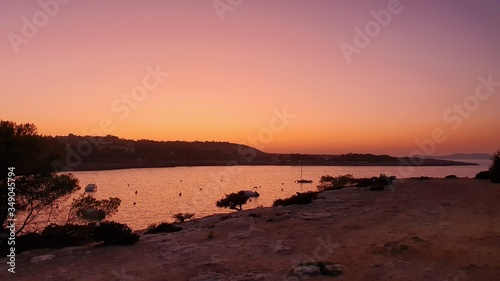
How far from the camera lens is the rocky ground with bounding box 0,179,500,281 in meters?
14.8

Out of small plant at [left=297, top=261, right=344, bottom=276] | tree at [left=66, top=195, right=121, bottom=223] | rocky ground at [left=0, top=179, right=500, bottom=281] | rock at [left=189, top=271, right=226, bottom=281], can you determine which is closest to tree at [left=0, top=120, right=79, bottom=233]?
tree at [left=66, top=195, right=121, bottom=223]

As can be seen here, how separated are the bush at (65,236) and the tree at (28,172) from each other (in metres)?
1.74

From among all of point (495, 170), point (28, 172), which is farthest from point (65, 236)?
point (495, 170)

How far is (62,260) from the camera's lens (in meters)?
19.0

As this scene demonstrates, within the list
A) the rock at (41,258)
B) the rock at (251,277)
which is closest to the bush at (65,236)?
the rock at (41,258)

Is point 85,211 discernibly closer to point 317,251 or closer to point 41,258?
point 41,258

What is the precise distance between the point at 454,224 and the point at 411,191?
14.2m

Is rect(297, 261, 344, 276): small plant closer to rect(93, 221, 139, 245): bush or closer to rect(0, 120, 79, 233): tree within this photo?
rect(93, 221, 139, 245): bush

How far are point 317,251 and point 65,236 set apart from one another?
55.3 feet

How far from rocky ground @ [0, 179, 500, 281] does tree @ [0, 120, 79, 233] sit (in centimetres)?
501

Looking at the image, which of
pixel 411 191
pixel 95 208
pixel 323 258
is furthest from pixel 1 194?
pixel 411 191

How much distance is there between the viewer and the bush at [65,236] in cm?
2327

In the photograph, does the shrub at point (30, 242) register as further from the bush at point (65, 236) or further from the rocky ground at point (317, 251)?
the rocky ground at point (317, 251)

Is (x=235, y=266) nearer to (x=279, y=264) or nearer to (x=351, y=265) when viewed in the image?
(x=279, y=264)
